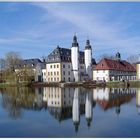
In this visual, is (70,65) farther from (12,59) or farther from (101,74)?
(12,59)

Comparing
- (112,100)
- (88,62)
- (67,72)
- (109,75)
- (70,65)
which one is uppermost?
(88,62)

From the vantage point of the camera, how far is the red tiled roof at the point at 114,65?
18.6 m

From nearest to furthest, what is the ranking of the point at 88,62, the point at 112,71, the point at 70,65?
the point at 88,62 < the point at 70,65 < the point at 112,71

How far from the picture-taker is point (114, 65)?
764 inches

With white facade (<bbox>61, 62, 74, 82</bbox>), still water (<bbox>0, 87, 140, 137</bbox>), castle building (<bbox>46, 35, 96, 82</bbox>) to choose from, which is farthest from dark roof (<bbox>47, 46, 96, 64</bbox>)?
still water (<bbox>0, 87, 140, 137</bbox>)

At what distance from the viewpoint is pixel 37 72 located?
65.2 ft

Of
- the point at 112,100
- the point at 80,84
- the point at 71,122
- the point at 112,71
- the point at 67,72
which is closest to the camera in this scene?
the point at 71,122

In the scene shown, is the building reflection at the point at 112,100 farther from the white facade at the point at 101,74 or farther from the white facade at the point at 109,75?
the white facade at the point at 101,74

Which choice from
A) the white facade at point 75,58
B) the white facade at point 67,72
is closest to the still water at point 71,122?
the white facade at point 67,72

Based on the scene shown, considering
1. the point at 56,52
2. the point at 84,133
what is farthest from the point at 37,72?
the point at 84,133

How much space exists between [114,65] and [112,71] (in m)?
0.58

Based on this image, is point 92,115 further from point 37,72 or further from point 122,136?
point 37,72

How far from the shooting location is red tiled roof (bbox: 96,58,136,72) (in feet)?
61.1

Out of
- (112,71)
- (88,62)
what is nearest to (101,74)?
(112,71)
